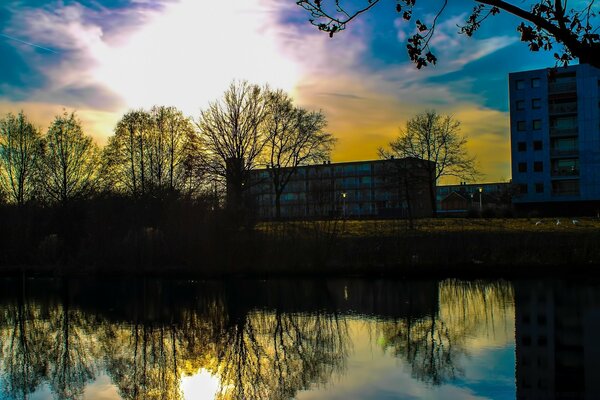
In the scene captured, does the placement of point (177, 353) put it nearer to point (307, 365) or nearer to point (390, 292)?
point (307, 365)

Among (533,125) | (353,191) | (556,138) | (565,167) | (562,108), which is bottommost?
(353,191)

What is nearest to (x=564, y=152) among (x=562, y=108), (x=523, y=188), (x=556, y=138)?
(x=556, y=138)

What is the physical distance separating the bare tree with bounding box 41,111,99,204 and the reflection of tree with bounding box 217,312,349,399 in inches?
1592

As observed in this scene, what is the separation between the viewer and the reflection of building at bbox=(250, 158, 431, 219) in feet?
139

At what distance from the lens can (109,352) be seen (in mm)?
16516

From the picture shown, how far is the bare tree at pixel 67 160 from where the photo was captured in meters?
56.2

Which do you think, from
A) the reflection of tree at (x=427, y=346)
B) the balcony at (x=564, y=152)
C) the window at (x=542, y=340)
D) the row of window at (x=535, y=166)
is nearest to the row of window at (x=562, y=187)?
the row of window at (x=535, y=166)

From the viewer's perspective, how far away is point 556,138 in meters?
85.3

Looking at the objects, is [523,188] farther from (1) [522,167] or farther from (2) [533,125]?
(2) [533,125]

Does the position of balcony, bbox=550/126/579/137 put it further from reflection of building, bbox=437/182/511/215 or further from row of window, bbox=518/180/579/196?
reflection of building, bbox=437/182/511/215

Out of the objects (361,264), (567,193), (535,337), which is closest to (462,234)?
(361,264)

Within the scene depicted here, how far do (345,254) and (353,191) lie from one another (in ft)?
360

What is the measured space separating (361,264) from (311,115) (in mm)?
37077

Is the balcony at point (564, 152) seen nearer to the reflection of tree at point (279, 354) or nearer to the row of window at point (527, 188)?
the row of window at point (527, 188)
